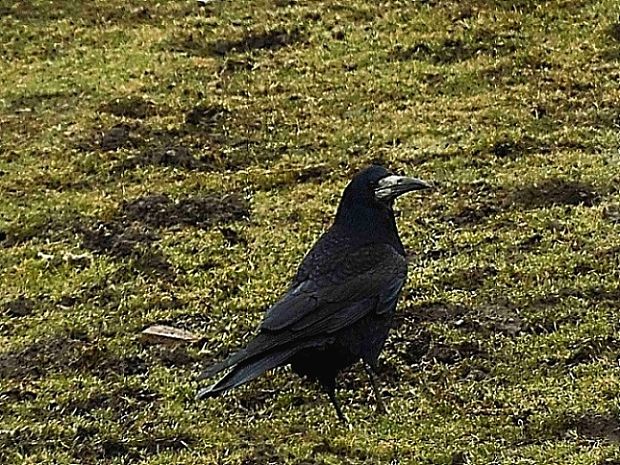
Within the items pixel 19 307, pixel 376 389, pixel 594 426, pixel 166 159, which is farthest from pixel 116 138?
pixel 594 426

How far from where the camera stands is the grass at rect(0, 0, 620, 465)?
5.52 meters

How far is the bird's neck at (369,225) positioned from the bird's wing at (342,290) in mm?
52

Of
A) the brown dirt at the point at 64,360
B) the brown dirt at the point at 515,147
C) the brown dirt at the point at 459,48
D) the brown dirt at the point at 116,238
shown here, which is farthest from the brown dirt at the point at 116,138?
the brown dirt at the point at 64,360

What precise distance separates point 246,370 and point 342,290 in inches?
26.3

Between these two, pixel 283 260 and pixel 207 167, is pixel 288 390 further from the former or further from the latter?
pixel 207 167

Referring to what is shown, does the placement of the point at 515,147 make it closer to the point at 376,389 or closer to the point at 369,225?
the point at 369,225

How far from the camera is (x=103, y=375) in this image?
6176mm

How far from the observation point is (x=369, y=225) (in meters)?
5.88

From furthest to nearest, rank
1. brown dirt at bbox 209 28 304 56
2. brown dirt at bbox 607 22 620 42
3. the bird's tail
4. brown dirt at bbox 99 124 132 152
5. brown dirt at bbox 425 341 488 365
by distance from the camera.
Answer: brown dirt at bbox 209 28 304 56
brown dirt at bbox 607 22 620 42
brown dirt at bbox 99 124 132 152
brown dirt at bbox 425 341 488 365
the bird's tail

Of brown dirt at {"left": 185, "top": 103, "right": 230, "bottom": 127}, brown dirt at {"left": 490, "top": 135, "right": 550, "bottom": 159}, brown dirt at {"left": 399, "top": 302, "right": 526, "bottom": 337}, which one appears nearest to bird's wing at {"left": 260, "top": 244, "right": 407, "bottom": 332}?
brown dirt at {"left": 399, "top": 302, "right": 526, "bottom": 337}

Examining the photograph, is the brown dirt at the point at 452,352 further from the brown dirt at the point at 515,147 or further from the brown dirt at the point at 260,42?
the brown dirt at the point at 260,42

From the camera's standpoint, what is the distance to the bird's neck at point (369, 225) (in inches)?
231

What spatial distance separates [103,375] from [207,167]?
3.18 meters

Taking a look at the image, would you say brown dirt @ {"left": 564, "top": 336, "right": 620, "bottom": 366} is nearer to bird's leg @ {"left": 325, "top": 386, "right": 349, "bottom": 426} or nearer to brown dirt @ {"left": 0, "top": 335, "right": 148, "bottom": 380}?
bird's leg @ {"left": 325, "top": 386, "right": 349, "bottom": 426}
